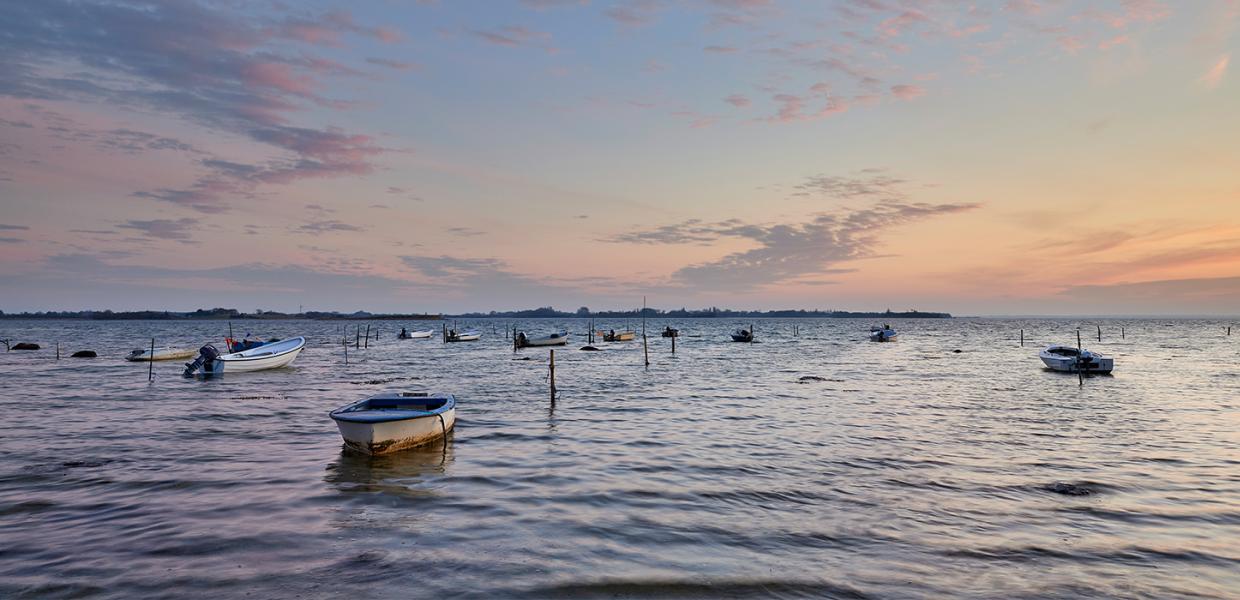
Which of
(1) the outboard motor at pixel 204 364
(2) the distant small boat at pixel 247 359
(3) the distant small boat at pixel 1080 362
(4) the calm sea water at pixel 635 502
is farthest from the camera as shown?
(3) the distant small boat at pixel 1080 362

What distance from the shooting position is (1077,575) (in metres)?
10.8

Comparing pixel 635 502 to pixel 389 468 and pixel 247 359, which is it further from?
pixel 247 359

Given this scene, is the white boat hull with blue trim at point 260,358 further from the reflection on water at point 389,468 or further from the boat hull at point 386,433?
the boat hull at point 386,433

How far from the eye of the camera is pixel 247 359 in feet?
161

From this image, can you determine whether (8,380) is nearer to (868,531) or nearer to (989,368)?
(868,531)

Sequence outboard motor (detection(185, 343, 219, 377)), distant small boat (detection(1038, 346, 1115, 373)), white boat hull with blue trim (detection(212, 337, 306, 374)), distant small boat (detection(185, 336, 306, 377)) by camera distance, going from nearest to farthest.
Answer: outboard motor (detection(185, 343, 219, 377)), distant small boat (detection(185, 336, 306, 377)), white boat hull with blue trim (detection(212, 337, 306, 374)), distant small boat (detection(1038, 346, 1115, 373))

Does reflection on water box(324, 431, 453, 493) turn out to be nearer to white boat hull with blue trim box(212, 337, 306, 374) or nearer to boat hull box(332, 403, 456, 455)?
boat hull box(332, 403, 456, 455)

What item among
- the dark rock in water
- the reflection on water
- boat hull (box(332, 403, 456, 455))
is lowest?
the dark rock in water

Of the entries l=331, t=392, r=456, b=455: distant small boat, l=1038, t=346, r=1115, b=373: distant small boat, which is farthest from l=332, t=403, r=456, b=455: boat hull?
l=1038, t=346, r=1115, b=373: distant small boat

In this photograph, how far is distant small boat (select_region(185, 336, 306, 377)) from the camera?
1810 inches

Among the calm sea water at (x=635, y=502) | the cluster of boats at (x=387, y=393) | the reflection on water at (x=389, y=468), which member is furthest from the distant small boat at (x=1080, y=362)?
the reflection on water at (x=389, y=468)

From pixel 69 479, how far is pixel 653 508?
14361 mm

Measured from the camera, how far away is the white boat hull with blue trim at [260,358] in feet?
155

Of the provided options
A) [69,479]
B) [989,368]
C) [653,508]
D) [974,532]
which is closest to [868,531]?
[974,532]
